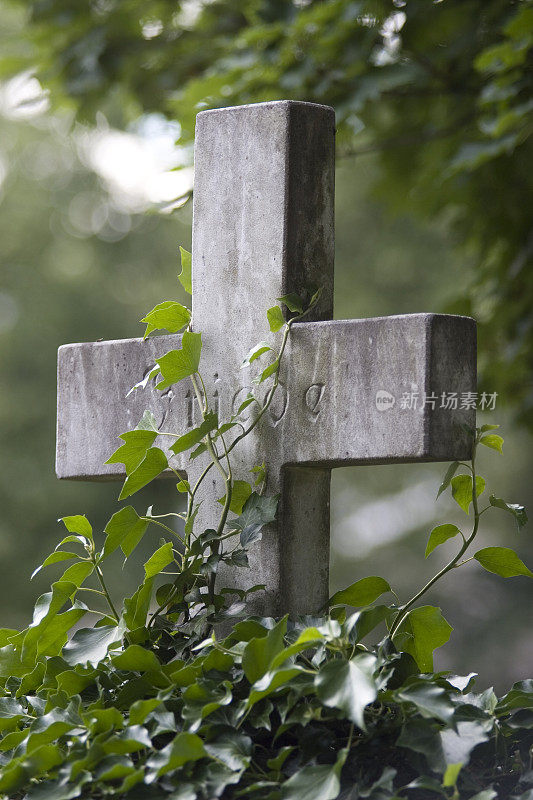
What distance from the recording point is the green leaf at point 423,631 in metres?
0.98

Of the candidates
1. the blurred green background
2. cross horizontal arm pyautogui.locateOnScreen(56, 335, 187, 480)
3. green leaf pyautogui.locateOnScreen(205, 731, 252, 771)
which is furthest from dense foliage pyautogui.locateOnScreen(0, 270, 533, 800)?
the blurred green background

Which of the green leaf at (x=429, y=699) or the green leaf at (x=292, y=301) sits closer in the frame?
the green leaf at (x=429, y=699)

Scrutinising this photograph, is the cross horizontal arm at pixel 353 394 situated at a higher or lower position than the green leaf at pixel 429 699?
higher

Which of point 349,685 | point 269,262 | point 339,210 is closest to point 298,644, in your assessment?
point 349,685

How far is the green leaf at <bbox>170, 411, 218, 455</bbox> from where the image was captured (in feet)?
3.29

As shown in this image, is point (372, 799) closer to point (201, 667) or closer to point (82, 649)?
point (201, 667)

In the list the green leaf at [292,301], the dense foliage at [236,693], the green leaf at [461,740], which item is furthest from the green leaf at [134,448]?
the green leaf at [461,740]

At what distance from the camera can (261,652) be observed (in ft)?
2.66

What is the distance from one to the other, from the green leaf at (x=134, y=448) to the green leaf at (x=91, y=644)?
177 mm

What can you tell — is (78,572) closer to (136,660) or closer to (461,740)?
(136,660)

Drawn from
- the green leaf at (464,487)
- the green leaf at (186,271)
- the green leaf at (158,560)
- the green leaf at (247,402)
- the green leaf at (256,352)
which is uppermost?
the green leaf at (186,271)

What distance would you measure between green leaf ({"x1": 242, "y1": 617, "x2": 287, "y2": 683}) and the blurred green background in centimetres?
125

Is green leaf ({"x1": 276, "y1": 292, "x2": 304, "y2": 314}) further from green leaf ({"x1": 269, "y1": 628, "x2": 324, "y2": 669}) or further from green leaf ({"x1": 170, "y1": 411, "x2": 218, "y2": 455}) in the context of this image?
green leaf ({"x1": 269, "y1": 628, "x2": 324, "y2": 669})

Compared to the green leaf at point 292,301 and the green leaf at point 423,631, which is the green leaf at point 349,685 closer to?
the green leaf at point 423,631
